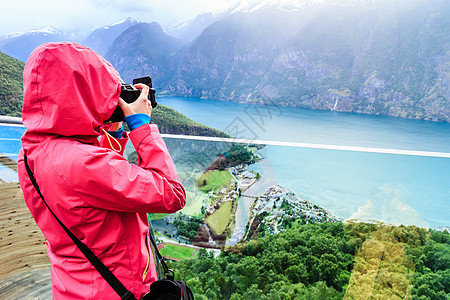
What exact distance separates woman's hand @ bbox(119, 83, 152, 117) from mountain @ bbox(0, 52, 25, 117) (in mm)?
9402

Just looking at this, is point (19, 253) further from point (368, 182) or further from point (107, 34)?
point (107, 34)

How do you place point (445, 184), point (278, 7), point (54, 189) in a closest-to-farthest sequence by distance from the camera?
1. point (54, 189)
2. point (445, 184)
3. point (278, 7)

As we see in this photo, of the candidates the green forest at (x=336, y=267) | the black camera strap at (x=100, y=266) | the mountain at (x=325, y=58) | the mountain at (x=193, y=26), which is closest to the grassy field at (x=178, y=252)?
the green forest at (x=336, y=267)

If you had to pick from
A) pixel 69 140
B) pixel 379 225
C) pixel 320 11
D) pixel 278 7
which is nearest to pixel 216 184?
pixel 379 225

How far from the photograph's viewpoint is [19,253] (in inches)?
69.4

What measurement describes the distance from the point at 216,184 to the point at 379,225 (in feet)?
2.92

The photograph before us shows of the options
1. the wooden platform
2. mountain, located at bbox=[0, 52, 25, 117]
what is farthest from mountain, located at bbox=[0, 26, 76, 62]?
the wooden platform

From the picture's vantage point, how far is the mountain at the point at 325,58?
15.0 metres

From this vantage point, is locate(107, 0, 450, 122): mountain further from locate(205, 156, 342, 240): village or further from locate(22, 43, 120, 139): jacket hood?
locate(22, 43, 120, 139): jacket hood

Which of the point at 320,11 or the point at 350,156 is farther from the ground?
the point at 320,11

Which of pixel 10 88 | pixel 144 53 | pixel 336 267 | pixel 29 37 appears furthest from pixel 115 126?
pixel 29 37

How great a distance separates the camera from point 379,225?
1.46 m

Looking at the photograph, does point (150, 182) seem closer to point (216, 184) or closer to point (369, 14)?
point (216, 184)

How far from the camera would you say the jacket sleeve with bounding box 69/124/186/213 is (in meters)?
0.60
